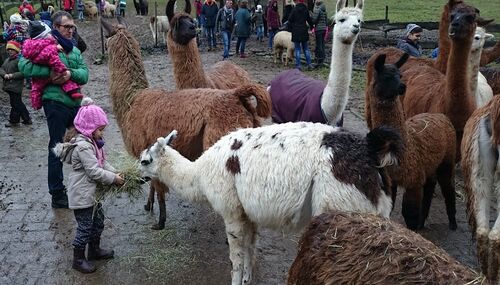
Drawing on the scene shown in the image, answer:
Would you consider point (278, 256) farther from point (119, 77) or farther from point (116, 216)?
point (119, 77)

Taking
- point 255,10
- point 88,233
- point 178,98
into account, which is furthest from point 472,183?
point 255,10

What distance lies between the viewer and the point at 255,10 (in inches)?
782

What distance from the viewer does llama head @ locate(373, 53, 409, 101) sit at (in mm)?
4031

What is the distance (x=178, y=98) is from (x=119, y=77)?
86 cm

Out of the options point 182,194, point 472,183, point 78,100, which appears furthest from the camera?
point 78,100

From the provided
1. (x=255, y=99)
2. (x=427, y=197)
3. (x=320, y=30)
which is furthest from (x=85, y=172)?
(x=320, y=30)

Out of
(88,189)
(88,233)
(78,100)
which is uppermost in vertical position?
(78,100)

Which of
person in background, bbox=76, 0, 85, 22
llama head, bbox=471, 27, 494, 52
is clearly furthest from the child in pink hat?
person in background, bbox=76, 0, 85, 22

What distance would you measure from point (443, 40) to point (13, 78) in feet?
21.7

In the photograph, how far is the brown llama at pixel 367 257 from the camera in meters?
2.04

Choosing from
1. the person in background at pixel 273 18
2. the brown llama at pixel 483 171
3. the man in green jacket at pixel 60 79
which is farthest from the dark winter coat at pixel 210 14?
the brown llama at pixel 483 171

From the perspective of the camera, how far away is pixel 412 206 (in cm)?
454

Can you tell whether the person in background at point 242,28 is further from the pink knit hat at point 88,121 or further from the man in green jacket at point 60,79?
the pink knit hat at point 88,121

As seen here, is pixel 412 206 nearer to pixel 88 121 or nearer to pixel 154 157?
pixel 154 157
